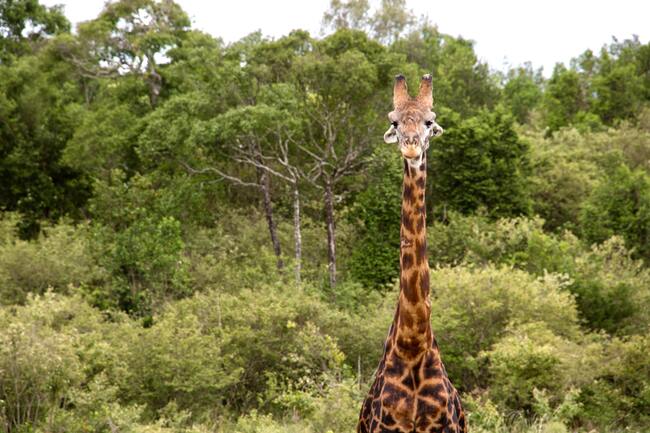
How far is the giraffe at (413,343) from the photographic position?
5543mm

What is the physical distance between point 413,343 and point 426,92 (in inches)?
69.2

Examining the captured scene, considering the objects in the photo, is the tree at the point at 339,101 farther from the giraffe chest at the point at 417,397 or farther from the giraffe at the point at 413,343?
the giraffe chest at the point at 417,397

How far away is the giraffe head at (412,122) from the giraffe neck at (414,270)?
24 cm

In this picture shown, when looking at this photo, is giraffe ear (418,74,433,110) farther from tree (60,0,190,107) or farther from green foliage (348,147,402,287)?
tree (60,0,190,107)

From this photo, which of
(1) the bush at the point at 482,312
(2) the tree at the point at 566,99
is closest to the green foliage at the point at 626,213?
(1) the bush at the point at 482,312

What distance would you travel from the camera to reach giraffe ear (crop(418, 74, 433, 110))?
5410mm

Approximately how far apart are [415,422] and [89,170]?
24.0 m

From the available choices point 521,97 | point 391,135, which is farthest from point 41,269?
point 521,97

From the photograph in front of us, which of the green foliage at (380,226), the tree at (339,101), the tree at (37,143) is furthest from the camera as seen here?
the tree at (37,143)

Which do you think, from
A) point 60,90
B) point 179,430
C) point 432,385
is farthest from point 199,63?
point 432,385

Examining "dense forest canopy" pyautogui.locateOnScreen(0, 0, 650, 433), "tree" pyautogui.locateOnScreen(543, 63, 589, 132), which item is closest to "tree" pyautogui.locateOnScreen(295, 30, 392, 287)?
"dense forest canopy" pyautogui.locateOnScreen(0, 0, 650, 433)

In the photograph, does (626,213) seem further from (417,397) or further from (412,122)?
(412,122)

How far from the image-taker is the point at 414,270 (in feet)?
18.4

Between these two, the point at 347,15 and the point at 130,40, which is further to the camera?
the point at 347,15
